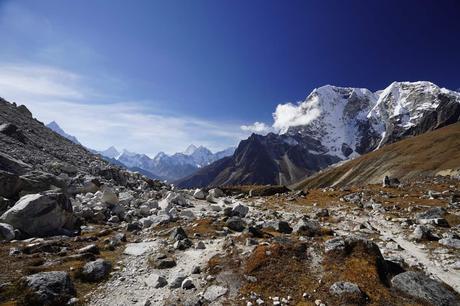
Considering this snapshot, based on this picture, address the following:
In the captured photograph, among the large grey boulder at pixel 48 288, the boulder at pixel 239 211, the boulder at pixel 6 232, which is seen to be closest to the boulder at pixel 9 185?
the boulder at pixel 6 232

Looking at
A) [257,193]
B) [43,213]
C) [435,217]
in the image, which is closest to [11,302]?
[43,213]

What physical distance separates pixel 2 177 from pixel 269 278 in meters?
25.5

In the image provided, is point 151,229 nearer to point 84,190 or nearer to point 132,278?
point 132,278

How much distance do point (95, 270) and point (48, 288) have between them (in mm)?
2830

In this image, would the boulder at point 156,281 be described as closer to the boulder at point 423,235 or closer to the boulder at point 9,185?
the boulder at point 9,185

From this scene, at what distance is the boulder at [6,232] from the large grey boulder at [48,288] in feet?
26.6

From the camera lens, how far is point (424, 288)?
15.4 meters

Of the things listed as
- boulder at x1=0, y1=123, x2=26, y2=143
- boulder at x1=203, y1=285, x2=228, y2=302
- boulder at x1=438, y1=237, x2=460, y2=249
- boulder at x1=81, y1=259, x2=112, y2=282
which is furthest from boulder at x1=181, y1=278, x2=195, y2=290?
boulder at x1=0, y1=123, x2=26, y2=143

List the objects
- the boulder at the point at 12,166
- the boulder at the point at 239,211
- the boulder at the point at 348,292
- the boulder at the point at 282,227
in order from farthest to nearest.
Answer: the boulder at the point at 239,211, the boulder at the point at 12,166, the boulder at the point at 282,227, the boulder at the point at 348,292

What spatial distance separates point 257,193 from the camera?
63.9 m

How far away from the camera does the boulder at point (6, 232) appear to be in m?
20.7

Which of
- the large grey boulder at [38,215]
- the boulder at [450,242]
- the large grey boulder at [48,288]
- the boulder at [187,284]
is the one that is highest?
the boulder at [450,242]

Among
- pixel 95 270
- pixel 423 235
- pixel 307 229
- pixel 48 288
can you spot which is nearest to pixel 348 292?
pixel 307 229

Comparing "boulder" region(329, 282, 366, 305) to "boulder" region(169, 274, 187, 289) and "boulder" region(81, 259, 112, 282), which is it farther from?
"boulder" region(81, 259, 112, 282)
